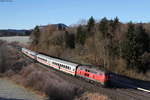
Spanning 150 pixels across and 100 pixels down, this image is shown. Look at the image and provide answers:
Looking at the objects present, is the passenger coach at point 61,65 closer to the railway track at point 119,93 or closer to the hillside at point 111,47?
the railway track at point 119,93

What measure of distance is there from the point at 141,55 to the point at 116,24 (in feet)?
51.6

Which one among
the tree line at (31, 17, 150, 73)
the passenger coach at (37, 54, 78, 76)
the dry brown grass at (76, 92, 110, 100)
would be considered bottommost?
the dry brown grass at (76, 92, 110, 100)

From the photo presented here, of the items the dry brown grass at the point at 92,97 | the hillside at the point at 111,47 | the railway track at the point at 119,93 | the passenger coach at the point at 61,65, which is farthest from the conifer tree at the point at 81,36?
the dry brown grass at the point at 92,97

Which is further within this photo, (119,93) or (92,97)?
(119,93)

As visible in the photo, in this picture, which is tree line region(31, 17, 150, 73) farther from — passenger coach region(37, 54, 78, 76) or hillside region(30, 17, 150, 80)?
passenger coach region(37, 54, 78, 76)

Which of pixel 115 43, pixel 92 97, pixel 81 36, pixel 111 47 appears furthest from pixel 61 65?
pixel 81 36

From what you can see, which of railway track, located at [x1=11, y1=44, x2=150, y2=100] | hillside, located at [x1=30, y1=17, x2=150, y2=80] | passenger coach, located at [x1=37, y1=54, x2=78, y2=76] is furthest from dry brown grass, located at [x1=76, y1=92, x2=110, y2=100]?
hillside, located at [x1=30, y1=17, x2=150, y2=80]

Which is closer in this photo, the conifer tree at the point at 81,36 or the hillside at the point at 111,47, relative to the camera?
the hillside at the point at 111,47

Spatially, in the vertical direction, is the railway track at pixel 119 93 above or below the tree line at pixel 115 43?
below

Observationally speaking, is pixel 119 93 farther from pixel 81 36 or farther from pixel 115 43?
pixel 81 36

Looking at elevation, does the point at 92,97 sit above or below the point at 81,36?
below

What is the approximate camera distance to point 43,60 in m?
54.7

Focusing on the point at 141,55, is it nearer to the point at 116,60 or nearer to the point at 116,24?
the point at 116,60

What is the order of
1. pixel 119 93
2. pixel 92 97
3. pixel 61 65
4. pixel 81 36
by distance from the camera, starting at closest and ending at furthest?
pixel 92 97 → pixel 119 93 → pixel 61 65 → pixel 81 36
